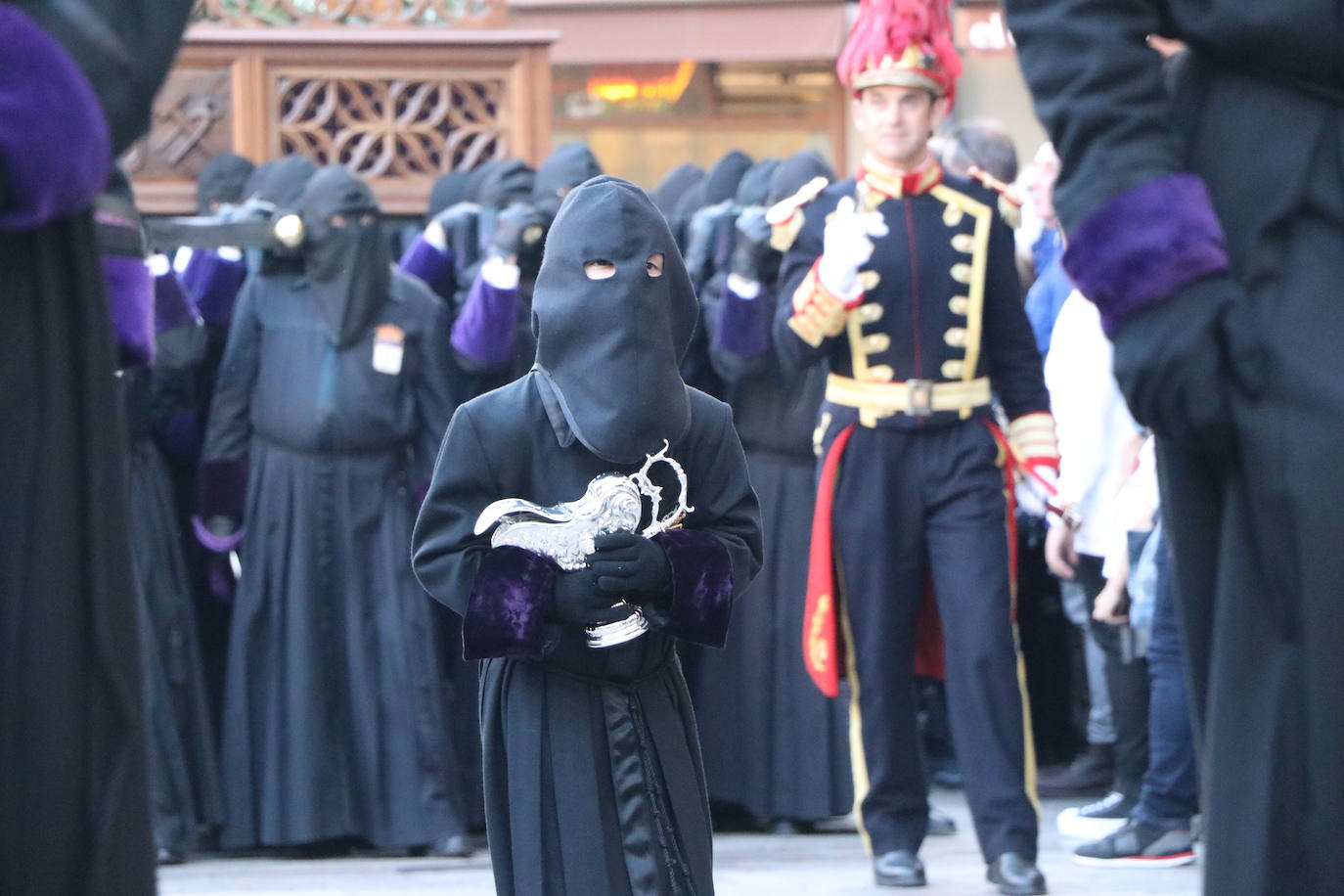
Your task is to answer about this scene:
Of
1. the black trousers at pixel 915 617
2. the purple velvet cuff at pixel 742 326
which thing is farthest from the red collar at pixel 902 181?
the purple velvet cuff at pixel 742 326

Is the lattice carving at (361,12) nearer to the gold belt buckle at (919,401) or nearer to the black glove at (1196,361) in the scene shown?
the gold belt buckle at (919,401)

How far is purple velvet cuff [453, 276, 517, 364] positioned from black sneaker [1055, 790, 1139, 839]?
2326 millimetres

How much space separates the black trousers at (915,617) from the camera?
20.0 feet

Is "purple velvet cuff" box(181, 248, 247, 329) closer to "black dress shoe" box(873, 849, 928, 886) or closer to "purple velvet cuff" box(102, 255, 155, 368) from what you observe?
"black dress shoe" box(873, 849, 928, 886)

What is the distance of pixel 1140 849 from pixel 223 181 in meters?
3.87

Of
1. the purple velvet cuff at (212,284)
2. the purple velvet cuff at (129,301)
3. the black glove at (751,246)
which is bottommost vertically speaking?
the purple velvet cuff at (212,284)

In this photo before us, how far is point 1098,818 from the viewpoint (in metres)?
7.36

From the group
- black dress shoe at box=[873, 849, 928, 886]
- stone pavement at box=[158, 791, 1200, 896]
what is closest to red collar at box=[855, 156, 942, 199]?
black dress shoe at box=[873, 849, 928, 886]

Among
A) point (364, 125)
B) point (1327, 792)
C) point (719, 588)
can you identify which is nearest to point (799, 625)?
point (364, 125)

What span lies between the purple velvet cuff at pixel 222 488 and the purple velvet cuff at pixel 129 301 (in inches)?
182

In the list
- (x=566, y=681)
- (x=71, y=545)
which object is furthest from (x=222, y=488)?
(x=71, y=545)

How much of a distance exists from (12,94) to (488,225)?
5.34m

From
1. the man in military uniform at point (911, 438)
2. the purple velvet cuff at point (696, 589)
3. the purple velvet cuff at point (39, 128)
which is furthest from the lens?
the man in military uniform at point (911, 438)

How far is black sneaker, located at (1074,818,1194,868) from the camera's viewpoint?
6.68 meters
